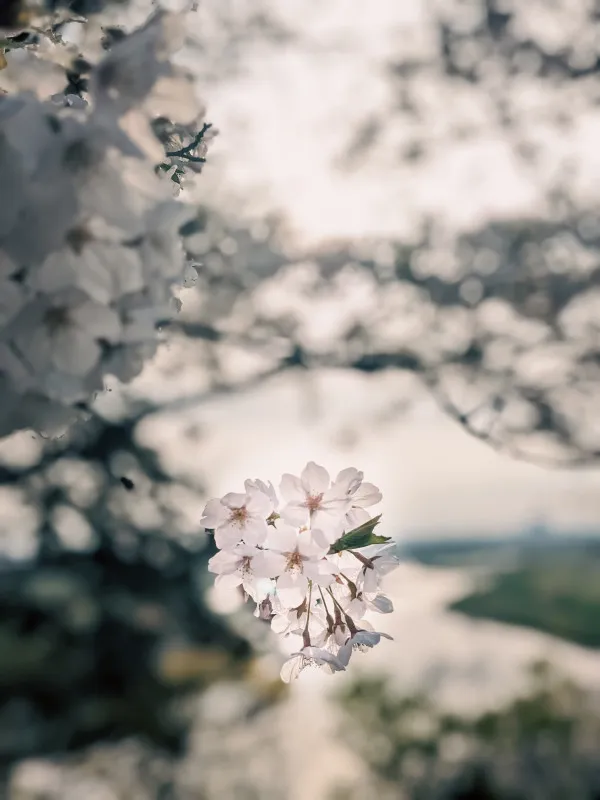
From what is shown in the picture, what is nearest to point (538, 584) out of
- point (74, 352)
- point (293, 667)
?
point (293, 667)

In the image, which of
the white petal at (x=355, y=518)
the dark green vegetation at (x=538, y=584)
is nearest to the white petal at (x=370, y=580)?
the white petal at (x=355, y=518)

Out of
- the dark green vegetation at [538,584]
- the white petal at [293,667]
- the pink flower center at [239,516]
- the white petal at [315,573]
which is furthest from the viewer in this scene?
the dark green vegetation at [538,584]

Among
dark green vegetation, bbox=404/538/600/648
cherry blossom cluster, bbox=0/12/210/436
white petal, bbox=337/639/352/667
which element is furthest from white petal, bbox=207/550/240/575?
dark green vegetation, bbox=404/538/600/648

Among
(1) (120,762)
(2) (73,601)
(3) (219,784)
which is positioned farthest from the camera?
(2) (73,601)

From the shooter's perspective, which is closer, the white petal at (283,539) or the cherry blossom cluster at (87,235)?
the cherry blossom cluster at (87,235)

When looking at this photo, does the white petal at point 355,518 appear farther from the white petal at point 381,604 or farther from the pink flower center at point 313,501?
the white petal at point 381,604

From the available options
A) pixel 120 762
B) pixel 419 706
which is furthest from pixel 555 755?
pixel 120 762

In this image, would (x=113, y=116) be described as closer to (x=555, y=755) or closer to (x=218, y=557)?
(x=218, y=557)
